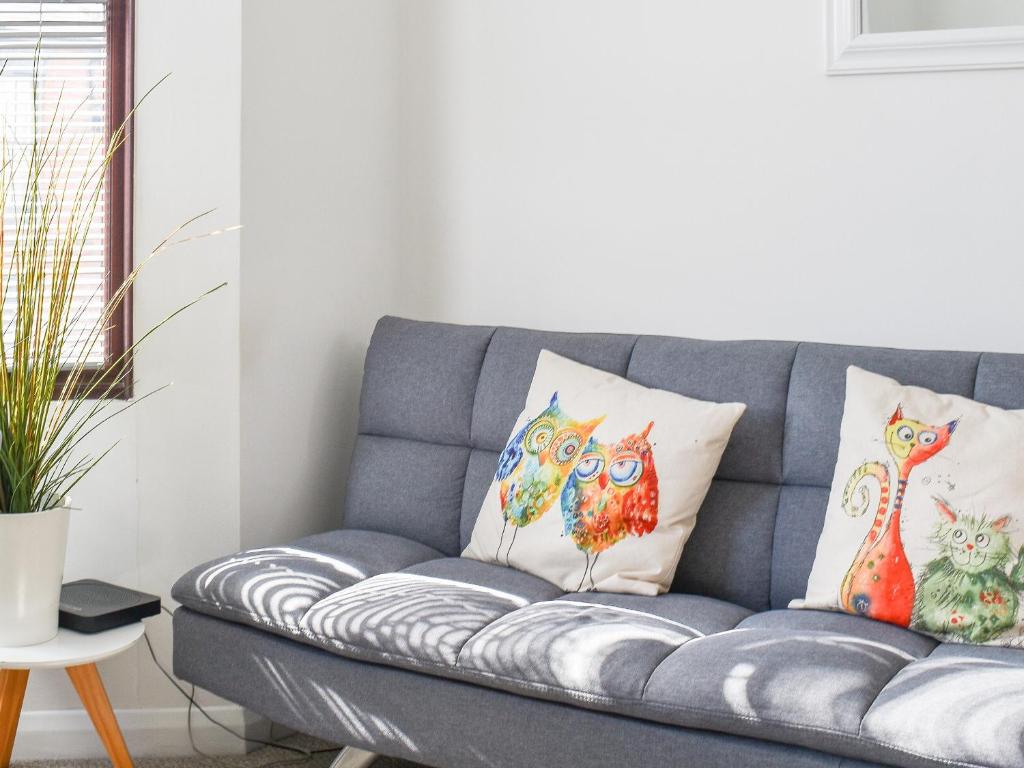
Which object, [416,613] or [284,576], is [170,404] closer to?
[284,576]

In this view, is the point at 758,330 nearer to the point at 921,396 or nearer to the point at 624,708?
the point at 921,396

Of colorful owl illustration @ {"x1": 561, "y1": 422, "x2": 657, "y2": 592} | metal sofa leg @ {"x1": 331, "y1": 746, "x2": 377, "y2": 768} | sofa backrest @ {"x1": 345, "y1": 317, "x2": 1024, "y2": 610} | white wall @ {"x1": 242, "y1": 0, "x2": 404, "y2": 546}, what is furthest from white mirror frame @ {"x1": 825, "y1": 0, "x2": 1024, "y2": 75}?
metal sofa leg @ {"x1": 331, "y1": 746, "x2": 377, "y2": 768}

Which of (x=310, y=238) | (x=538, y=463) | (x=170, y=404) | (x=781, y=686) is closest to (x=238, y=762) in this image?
(x=170, y=404)

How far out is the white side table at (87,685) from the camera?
210cm

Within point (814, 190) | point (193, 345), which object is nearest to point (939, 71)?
point (814, 190)

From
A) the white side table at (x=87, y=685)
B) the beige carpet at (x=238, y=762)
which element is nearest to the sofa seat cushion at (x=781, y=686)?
the beige carpet at (x=238, y=762)

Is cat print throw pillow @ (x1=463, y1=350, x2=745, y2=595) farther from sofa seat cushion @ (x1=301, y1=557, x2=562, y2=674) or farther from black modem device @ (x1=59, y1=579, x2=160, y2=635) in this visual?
black modem device @ (x1=59, y1=579, x2=160, y2=635)

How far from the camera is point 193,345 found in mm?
2494

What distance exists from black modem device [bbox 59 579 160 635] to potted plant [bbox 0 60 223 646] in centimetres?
5

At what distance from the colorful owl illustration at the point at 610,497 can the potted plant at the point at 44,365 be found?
3.01 feet

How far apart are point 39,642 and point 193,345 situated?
0.71 meters

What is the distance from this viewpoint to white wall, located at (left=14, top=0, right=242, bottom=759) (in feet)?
8.04

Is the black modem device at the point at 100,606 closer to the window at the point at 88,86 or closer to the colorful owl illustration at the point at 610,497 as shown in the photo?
the window at the point at 88,86

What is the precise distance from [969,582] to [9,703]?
175 cm
